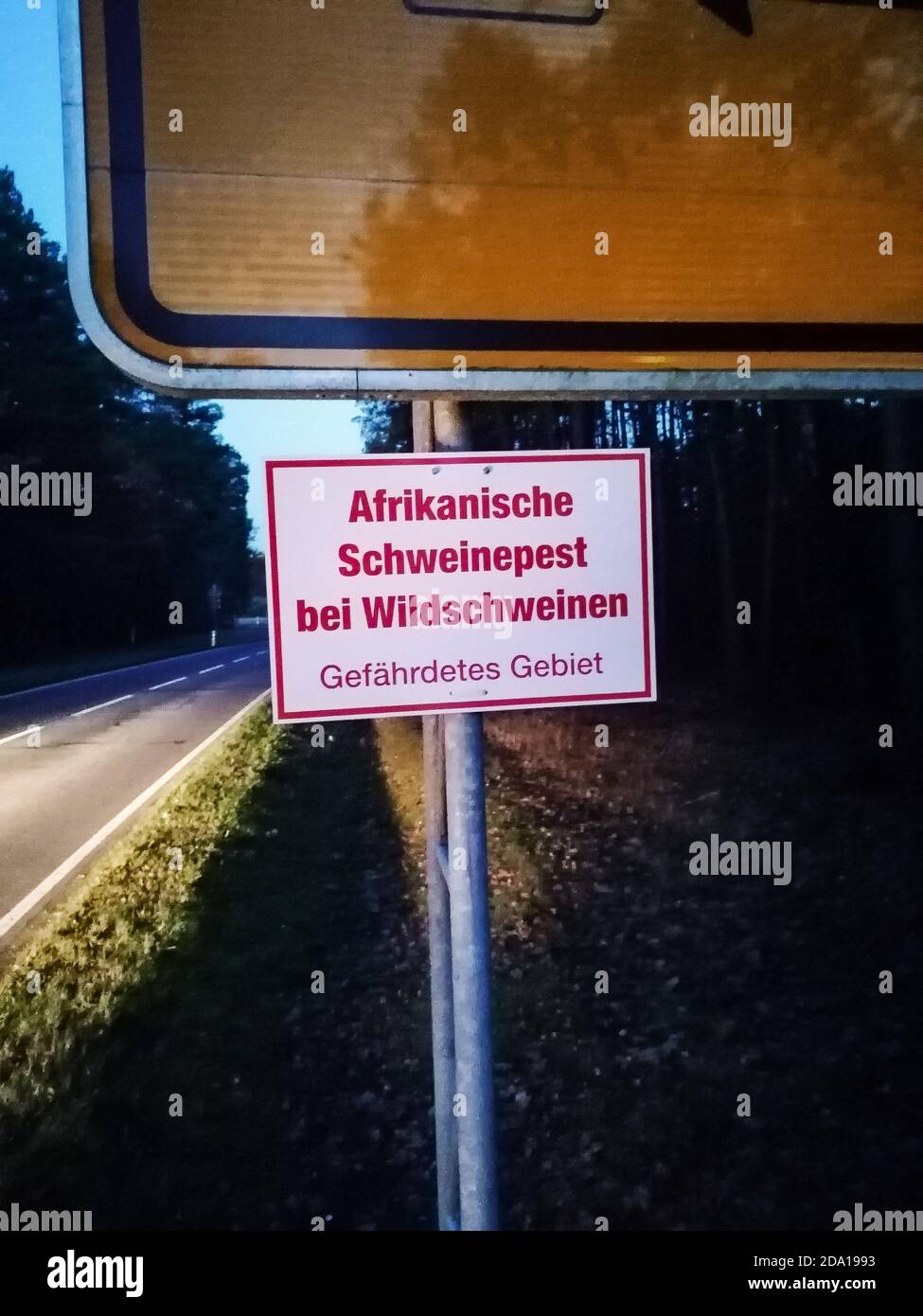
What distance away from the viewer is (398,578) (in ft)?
5.51

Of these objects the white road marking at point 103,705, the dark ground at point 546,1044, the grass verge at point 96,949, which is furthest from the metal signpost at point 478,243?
the white road marking at point 103,705

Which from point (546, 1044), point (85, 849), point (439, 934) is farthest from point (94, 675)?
point (439, 934)

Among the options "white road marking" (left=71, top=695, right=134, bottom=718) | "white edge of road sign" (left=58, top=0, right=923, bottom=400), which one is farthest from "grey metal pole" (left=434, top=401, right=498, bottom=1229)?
"white road marking" (left=71, top=695, right=134, bottom=718)

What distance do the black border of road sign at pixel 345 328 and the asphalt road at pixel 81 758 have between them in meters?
4.53

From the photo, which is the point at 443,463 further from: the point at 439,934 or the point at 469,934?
the point at 439,934

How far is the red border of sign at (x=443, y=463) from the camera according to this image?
5.36ft

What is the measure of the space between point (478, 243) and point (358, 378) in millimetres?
370

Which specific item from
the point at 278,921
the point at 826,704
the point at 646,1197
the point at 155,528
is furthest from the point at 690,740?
the point at 155,528

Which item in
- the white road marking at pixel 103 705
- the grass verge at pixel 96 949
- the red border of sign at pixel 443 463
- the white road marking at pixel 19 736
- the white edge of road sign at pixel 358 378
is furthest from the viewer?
the white road marking at pixel 103 705

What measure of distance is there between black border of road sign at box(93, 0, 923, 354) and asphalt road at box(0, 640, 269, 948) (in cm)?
453

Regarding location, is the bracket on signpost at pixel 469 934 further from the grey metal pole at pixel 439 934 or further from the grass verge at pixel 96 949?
the grass verge at pixel 96 949

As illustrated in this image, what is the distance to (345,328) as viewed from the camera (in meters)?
1.65

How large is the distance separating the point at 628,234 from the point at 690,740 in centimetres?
1065
